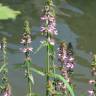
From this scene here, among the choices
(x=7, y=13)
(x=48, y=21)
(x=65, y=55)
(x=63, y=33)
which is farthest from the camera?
(x=7, y=13)

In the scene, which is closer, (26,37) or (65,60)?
(26,37)

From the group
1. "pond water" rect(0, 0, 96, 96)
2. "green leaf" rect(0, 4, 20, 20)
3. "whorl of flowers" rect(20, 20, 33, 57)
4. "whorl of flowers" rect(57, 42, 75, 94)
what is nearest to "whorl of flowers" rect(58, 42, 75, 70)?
"whorl of flowers" rect(57, 42, 75, 94)

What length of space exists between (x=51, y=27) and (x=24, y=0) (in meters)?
12.1

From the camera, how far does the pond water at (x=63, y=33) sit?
34.2 ft

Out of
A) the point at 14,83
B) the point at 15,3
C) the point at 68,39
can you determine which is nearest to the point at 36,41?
the point at 68,39

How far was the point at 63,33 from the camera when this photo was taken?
1309 centimetres

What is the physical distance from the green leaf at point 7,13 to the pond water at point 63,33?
183 millimetres

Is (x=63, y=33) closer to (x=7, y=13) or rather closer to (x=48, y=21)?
(x=7, y=13)

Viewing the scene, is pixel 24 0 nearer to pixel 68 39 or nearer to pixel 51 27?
pixel 68 39

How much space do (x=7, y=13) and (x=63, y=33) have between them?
3089 millimetres

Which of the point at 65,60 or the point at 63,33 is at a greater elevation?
the point at 63,33

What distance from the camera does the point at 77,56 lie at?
11633 millimetres

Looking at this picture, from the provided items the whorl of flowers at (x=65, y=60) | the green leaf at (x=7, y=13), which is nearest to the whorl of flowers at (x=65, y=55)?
the whorl of flowers at (x=65, y=60)

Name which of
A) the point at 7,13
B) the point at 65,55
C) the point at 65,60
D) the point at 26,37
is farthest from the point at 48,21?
the point at 7,13
